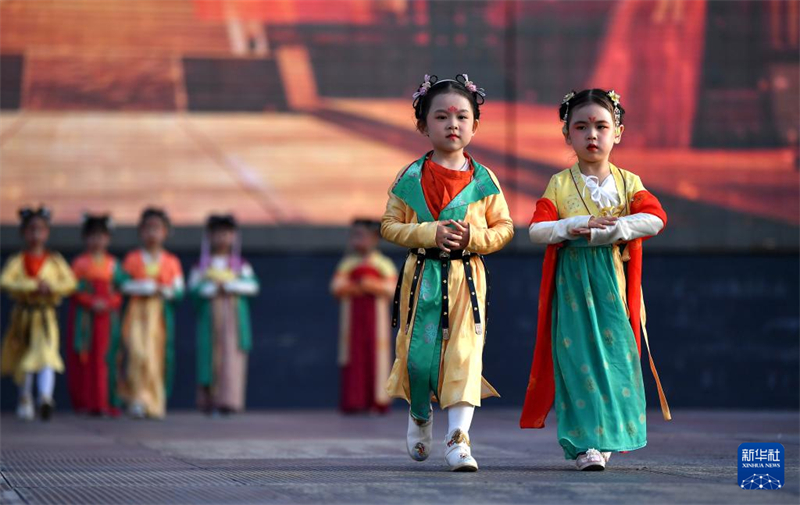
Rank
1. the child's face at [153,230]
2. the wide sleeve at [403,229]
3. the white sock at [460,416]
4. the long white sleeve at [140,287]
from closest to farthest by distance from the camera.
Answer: the white sock at [460,416] → the wide sleeve at [403,229] → the long white sleeve at [140,287] → the child's face at [153,230]

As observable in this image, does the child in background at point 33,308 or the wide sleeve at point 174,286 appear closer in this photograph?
the child in background at point 33,308

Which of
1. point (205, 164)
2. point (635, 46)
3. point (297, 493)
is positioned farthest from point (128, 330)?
point (297, 493)

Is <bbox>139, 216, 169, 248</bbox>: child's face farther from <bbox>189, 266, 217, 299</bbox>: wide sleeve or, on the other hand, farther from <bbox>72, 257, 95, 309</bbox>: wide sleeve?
<bbox>72, 257, 95, 309</bbox>: wide sleeve

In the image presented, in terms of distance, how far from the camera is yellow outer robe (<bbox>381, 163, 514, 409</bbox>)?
6105 mm

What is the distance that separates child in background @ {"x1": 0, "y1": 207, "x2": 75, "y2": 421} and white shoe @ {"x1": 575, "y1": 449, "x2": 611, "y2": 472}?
6267 millimetres

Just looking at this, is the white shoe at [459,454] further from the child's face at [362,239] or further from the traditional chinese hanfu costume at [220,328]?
the child's face at [362,239]

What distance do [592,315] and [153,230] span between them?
6.36m

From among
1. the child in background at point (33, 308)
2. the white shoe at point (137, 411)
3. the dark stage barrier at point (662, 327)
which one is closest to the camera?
the child in background at point (33, 308)

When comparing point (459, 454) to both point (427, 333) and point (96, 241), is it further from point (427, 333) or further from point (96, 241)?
point (96, 241)

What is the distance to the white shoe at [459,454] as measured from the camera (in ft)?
19.4

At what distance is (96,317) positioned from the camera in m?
12.2

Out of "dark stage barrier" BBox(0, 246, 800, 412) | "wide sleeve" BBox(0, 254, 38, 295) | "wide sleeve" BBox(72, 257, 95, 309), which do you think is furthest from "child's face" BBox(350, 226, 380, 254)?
"wide sleeve" BBox(0, 254, 38, 295)

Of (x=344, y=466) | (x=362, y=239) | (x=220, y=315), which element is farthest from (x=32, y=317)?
(x=344, y=466)

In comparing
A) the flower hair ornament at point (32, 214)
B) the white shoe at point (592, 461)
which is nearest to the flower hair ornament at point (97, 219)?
the flower hair ornament at point (32, 214)
